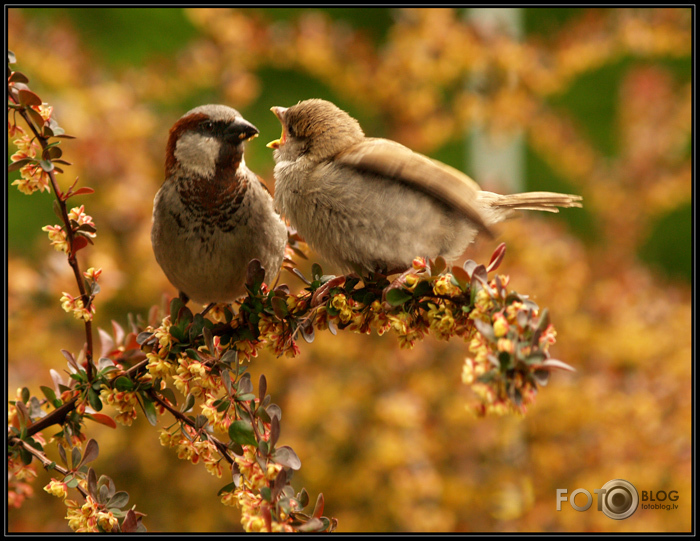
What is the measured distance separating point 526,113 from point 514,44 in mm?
289

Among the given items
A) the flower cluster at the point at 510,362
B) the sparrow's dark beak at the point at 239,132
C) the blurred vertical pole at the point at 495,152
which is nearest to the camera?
the flower cluster at the point at 510,362

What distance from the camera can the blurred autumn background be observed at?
198cm

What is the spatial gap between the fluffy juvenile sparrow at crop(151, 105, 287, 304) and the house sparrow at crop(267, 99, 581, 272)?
74 mm

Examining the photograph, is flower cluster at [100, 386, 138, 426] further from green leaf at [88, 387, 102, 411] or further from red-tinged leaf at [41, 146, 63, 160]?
red-tinged leaf at [41, 146, 63, 160]

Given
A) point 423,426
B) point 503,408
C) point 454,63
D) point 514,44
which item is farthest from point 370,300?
point 514,44

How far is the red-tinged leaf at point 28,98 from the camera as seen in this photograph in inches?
32.8

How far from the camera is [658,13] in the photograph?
8.17ft

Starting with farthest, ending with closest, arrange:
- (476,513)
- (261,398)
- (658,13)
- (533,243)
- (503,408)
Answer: (658,13)
(533,243)
(476,513)
(261,398)
(503,408)

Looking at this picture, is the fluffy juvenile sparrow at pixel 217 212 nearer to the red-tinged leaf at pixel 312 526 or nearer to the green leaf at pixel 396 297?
the green leaf at pixel 396 297

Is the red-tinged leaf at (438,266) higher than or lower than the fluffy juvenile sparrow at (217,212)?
lower

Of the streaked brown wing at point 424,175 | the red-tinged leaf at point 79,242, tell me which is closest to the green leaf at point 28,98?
the red-tinged leaf at point 79,242

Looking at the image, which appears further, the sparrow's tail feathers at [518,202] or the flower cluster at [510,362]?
the sparrow's tail feathers at [518,202]

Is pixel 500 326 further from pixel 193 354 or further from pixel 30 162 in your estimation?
pixel 30 162

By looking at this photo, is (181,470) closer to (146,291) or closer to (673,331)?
(146,291)
